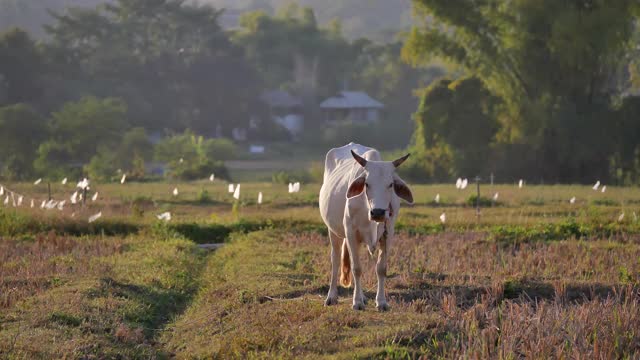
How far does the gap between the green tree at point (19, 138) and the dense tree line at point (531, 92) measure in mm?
13949

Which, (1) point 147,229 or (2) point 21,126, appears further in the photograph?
(2) point 21,126

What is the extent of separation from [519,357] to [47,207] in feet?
41.0

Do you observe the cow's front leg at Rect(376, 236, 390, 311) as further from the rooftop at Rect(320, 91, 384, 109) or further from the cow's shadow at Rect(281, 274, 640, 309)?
the rooftop at Rect(320, 91, 384, 109)

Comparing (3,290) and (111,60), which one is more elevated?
(111,60)

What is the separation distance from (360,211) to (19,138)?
3186 centimetres

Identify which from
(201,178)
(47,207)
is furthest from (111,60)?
(47,207)

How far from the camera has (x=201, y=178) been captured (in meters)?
37.1

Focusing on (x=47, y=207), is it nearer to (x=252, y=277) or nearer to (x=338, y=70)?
(x=252, y=277)

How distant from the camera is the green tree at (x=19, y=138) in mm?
39062

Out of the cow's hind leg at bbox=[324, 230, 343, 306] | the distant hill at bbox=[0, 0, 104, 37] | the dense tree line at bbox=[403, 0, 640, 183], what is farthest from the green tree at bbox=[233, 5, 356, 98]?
the cow's hind leg at bbox=[324, 230, 343, 306]

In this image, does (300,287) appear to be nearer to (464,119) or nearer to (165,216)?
(165,216)

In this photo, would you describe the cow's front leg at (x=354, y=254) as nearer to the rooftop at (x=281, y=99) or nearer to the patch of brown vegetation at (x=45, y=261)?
the patch of brown vegetation at (x=45, y=261)

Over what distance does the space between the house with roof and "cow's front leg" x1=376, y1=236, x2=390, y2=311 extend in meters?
49.7

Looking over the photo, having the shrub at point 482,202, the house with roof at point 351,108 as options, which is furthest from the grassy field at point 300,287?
the house with roof at point 351,108
